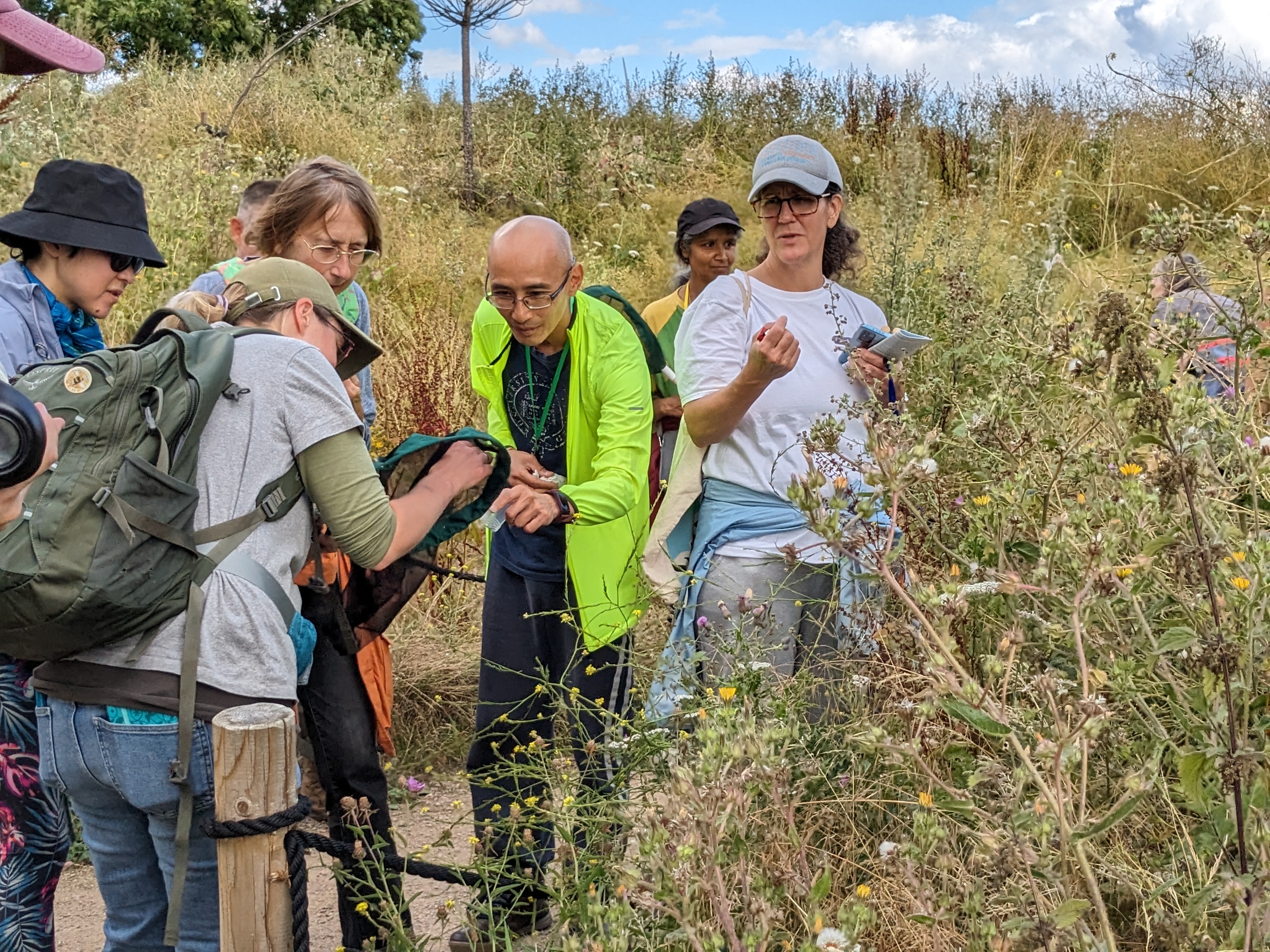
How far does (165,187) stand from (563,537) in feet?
23.3

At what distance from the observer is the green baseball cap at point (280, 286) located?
7.87 ft

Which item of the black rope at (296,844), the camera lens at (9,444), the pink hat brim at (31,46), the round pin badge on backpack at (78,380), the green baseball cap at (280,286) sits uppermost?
the pink hat brim at (31,46)

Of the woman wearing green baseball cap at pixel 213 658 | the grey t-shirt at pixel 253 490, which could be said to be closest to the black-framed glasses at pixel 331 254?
the woman wearing green baseball cap at pixel 213 658

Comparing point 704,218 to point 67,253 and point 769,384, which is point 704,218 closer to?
point 769,384

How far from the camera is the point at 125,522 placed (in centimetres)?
195

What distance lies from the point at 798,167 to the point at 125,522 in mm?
2098

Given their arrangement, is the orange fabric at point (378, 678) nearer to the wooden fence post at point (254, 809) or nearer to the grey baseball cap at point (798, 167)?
the wooden fence post at point (254, 809)

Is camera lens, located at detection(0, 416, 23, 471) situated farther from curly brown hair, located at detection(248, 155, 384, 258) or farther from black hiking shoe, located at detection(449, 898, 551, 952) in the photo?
curly brown hair, located at detection(248, 155, 384, 258)

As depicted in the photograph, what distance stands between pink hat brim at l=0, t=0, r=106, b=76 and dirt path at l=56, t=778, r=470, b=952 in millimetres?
2128

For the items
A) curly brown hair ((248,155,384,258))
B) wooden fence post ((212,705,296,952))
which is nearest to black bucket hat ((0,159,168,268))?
curly brown hair ((248,155,384,258))

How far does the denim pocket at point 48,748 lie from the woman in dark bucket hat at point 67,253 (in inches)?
43.3

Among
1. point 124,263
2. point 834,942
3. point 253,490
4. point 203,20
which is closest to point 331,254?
point 124,263

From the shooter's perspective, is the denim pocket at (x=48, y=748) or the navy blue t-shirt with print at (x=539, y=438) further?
the navy blue t-shirt with print at (x=539, y=438)

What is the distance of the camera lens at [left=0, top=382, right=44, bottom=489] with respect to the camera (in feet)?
5.05
